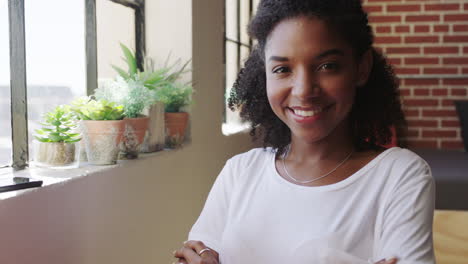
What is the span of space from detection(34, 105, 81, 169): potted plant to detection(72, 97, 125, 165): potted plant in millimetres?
96

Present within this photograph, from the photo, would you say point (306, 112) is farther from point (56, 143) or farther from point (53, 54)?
point (53, 54)

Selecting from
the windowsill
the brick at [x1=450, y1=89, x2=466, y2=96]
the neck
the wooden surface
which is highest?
the brick at [x1=450, y1=89, x2=466, y2=96]

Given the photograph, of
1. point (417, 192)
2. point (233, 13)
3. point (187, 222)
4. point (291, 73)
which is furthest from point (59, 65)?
point (233, 13)

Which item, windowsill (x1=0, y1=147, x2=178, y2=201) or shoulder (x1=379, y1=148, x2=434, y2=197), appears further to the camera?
windowsill (x1=0, y1=147, x2=178, y2=201)

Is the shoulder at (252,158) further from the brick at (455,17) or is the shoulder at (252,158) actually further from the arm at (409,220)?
the brick at (455,17)

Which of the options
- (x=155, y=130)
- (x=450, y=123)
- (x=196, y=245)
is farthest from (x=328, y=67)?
(x=450, y=123)

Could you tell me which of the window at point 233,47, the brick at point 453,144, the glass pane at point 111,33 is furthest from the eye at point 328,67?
the brick at point 453,144

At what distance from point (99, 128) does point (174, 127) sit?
0.61 m

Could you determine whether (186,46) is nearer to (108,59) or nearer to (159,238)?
(108,59)

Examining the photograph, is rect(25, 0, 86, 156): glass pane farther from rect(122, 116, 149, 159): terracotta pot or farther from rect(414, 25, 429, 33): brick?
rect(414, 25, 429, 33): brick

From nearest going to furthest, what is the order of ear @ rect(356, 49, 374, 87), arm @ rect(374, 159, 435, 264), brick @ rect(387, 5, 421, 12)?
arm @ rect(374, 159, 435, 264) → ear @ rect(356, 49, 374, 87) → brick @ rect(387, 5, 421, 12)

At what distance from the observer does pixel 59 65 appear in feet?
6.15

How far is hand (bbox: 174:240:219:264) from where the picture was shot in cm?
107

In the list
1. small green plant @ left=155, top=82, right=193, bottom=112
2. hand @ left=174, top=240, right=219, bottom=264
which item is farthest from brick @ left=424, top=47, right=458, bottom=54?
hand @ left=174, top=240, right=219, bottom=264
